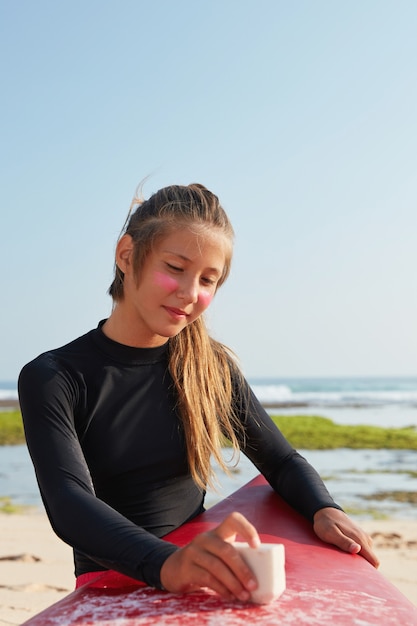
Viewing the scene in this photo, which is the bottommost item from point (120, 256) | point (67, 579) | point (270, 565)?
Result: point (67, 579)

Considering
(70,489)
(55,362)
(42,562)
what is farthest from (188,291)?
(42,562)

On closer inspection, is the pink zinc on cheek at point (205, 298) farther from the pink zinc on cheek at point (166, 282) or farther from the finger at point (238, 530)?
the finger at point (238, 530)

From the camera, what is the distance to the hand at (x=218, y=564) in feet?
4.02

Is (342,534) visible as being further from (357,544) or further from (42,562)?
(42,562)

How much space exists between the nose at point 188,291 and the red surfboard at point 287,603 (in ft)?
2.05

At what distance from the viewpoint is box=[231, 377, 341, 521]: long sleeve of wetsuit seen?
2.15 meters

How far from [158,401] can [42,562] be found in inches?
86.4

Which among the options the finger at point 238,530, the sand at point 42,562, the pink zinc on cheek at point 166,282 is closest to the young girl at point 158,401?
the pink zinc on cheek at point 166,282

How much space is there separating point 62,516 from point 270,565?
513 millimetres

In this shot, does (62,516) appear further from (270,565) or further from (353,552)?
(353,552)

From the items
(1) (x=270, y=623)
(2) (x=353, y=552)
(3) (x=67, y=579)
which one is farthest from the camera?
(3) (x=67, y=579)

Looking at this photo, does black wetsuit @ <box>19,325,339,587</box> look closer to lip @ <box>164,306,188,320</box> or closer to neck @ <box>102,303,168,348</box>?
neck @ <box>102,303,168,348</box>

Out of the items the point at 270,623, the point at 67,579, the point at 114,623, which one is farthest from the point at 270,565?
the point at 67,579

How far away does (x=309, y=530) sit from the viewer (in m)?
1.99
